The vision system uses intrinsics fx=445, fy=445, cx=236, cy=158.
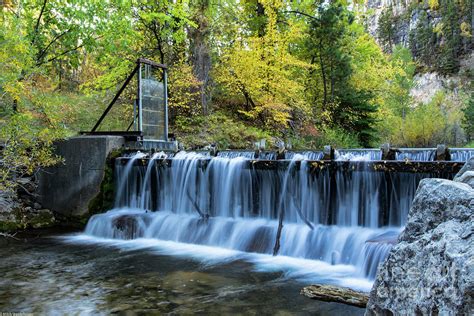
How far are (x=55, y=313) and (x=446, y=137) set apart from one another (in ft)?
89.1

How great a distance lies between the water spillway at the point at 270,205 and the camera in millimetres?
7215

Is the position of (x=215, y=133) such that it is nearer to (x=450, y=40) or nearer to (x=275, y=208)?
(x=275, y=208)

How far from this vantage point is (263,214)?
9062 millimetres

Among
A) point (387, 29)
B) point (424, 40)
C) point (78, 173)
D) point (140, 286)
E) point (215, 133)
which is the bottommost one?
point (140, 286)

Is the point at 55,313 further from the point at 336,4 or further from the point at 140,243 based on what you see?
the point at 336,4

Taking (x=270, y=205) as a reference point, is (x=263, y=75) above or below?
above

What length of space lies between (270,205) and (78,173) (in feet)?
16.3

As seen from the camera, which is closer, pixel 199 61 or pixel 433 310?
pixel 433 310

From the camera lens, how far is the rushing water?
6.87m

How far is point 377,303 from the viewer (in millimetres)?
2885

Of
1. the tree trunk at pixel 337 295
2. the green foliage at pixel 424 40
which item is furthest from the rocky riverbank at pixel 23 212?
the green foliage at pixel 424 40

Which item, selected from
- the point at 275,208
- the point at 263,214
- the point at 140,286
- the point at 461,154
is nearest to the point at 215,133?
the point at 263,214

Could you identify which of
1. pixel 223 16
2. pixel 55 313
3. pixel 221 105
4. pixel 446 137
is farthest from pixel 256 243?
pixel 446 137

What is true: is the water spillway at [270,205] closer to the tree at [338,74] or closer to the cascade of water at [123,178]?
the cascade of water at [123,178]
